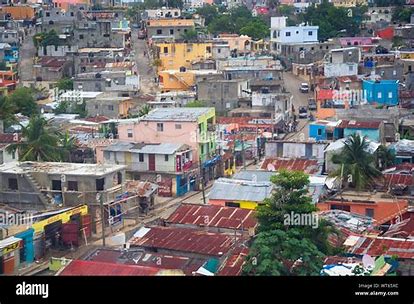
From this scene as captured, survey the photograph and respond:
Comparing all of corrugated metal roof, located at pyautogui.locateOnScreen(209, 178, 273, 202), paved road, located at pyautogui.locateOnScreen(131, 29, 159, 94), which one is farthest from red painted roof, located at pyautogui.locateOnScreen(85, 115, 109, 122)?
corrugated metal roof, located at pyautogui.locateOnScreen(209, 178, 273, 202)

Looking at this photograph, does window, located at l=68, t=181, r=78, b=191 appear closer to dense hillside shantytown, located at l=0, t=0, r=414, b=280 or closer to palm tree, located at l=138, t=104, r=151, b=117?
dense hillside shantytown, located at l=0, t=0, r=414, b=280

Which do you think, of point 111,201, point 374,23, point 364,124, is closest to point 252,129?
point 364,124

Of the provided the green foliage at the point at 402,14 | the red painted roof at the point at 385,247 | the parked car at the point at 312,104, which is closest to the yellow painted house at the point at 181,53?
the parked car at the point at 312,104

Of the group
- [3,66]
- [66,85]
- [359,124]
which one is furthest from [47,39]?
[359,124]

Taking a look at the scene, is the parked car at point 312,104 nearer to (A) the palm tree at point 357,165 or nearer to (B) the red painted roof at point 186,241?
(A) the palm tree at point 357,165

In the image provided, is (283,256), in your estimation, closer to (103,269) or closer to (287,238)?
(287,238)
